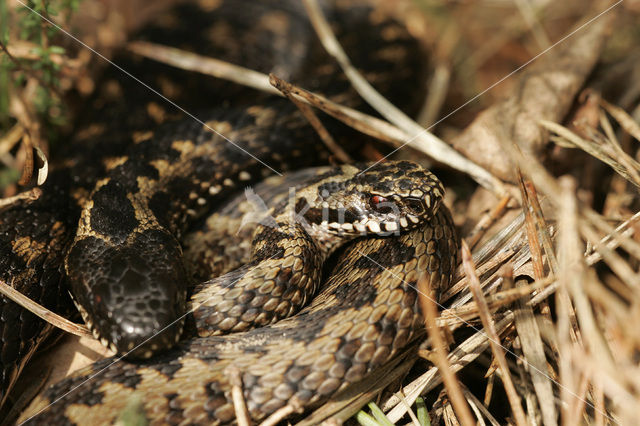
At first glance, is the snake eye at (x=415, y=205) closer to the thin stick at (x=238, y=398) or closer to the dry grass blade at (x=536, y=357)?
the dry grass blade at (x=536, y=357)

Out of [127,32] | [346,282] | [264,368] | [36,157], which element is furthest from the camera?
[127,32]

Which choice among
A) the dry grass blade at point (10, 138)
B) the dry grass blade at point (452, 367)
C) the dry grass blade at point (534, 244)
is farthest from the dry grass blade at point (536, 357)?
the dry grass blade at point (10, 138)

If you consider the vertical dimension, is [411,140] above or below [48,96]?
below

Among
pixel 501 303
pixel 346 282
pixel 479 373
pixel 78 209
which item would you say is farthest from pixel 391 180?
pixel 78 209

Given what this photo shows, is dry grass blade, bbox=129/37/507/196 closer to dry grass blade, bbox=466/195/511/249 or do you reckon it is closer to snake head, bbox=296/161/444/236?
dry grass blade, bbox=466/195/511/249

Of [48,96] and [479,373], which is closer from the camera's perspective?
[479,373]

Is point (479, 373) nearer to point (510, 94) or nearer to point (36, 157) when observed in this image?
point (510, 94)
